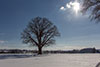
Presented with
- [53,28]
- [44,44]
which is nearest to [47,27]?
[53,28]

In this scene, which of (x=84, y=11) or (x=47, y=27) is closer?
(x=84, y=11)

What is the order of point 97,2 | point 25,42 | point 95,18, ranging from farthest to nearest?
1. point 25,42
2. point 95,18
3. point 97,2

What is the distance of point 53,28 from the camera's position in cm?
2661

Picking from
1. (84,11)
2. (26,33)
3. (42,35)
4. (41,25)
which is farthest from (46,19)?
(84,11)

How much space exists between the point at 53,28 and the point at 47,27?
144 centimetres

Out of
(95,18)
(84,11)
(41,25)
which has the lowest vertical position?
(95,18)

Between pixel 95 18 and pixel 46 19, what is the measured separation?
1569 cm

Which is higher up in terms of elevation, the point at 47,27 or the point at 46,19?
the point at 46,19

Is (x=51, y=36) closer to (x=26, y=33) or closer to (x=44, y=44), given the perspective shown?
(x=44, y=44)

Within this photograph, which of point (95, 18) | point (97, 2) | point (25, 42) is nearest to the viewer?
point (97, 2)

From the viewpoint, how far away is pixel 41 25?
26.5m

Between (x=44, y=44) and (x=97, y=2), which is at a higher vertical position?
(x=97, y=2)

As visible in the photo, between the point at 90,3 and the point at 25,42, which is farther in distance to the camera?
the point at 25,42

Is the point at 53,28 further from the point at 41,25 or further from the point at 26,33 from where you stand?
the point at 26,33
